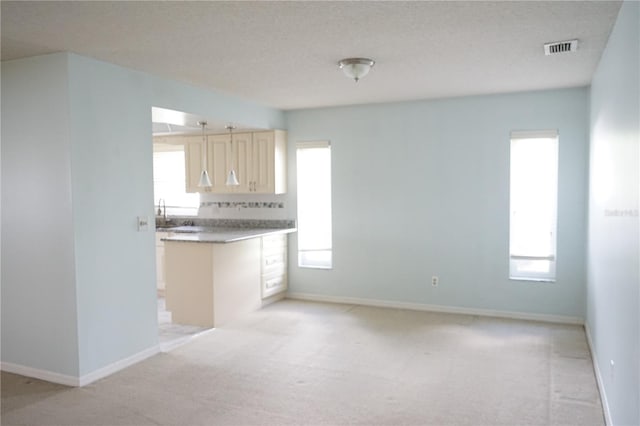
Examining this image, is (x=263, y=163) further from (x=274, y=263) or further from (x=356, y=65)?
(x=356, y=65)

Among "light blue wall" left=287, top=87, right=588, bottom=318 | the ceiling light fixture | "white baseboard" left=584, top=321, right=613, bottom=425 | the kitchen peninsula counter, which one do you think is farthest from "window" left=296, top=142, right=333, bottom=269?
"white baseboard" left=584, top=321, right=613, bottom=425

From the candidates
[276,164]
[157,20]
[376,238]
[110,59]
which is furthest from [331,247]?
[157,20]

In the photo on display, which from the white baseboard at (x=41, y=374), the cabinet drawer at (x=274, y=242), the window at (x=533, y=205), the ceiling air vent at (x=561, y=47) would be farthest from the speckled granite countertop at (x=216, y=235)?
the ceiling air vent at (x=561, y=47)

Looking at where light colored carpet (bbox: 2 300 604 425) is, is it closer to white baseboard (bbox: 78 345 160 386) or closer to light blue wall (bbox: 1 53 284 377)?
white baseboard (bbox: 78 345 160 386)

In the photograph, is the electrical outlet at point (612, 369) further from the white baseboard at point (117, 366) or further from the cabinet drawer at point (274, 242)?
the cabinet drawer at point (274, 242)

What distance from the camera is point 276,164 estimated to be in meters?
6.29

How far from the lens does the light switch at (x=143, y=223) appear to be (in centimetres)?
423

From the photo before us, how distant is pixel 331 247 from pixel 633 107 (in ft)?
14.2

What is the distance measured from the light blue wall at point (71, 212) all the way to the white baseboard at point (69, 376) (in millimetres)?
36

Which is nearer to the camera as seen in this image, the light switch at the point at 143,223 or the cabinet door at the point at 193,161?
the light switch at the point at 143,223

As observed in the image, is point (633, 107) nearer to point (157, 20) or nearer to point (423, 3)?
point (423, 3)

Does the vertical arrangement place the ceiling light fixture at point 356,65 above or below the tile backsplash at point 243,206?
above

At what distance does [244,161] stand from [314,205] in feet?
3.37

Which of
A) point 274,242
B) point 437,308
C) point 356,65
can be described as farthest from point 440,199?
point 356,65
